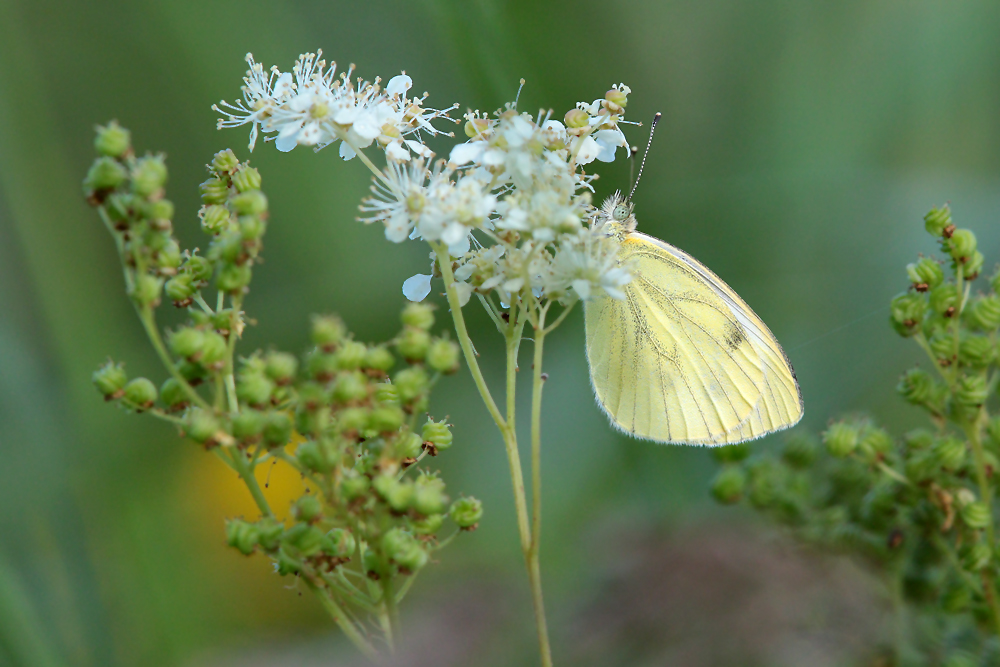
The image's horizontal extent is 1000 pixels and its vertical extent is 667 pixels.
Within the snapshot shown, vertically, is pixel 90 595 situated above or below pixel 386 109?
below

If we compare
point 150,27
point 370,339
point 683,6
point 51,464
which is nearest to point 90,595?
point 51,464

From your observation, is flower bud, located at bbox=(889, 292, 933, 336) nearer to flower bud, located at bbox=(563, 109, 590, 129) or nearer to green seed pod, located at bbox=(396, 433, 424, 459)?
flower bud, located at bbox=(563, 109, 590, 129)

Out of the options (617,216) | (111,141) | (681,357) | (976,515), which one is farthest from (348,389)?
(681,357)

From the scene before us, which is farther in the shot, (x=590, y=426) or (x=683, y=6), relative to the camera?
(x=683, y=6)

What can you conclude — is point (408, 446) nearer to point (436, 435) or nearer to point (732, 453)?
point (436, 435)

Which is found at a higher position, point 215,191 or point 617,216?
point 617,216

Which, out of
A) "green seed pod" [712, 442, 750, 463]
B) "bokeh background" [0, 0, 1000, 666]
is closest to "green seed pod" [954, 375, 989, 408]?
"bokeh background" [0, 0, 1000, 666]

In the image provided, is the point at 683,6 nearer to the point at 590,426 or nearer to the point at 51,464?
the point at 590,426

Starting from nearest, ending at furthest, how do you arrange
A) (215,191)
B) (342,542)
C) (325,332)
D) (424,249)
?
(325,332)
(342,542)
(215,191)
(424,249)
